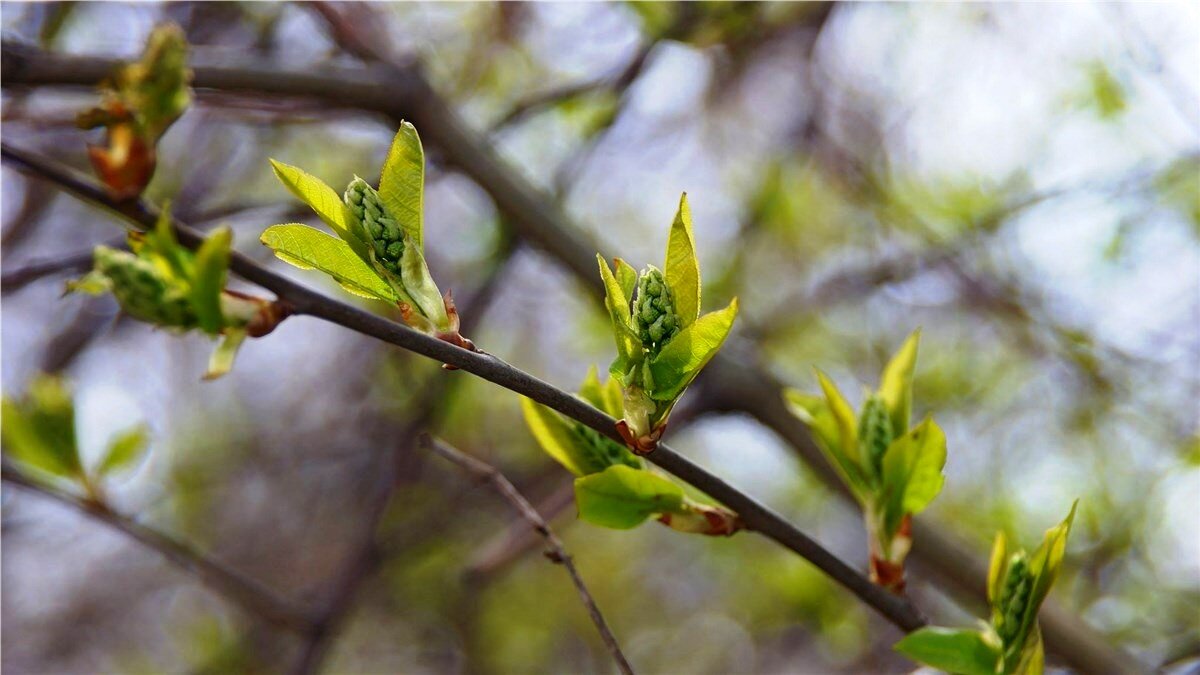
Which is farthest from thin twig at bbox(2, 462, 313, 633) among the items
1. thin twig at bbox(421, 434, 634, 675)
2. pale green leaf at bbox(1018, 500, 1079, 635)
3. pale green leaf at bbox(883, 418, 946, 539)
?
pale green leaf at bbox(1018, 500, 1079, 635)

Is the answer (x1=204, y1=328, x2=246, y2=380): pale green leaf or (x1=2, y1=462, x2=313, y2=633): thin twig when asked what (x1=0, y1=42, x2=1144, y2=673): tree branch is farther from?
(x1=204, y1=328, x2=246, y2=380): pale green leaf

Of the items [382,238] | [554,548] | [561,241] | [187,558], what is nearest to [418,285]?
[382,238]

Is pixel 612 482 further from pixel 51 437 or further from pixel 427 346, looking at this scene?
pixel 51 437

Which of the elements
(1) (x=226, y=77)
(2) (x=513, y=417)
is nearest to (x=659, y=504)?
(1) (x=226, y=77)

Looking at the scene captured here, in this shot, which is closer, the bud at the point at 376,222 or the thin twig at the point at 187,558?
the bud at the point at 376,222

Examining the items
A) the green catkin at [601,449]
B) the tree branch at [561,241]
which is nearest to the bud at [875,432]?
the green catkin at [601,449]

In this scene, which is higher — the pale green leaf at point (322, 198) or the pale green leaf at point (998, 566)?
the pale green leaf at point (322, 198)

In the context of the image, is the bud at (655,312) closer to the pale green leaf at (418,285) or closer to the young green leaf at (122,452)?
the pale green leaf at (418,285)
